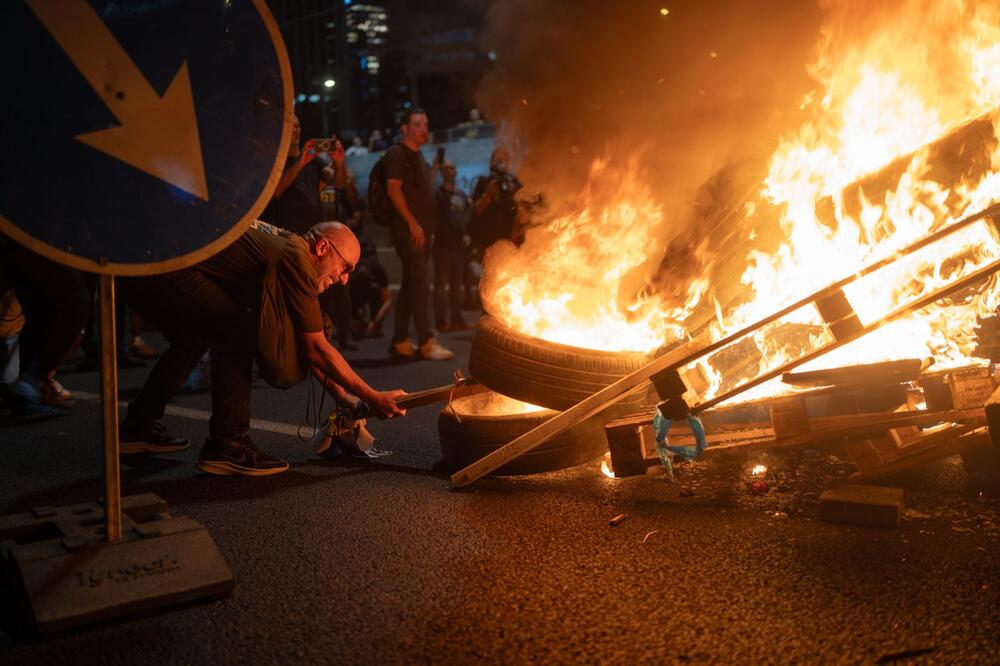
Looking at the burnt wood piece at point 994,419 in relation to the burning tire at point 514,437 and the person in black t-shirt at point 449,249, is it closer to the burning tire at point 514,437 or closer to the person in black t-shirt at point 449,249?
the burning tire at point 514,437

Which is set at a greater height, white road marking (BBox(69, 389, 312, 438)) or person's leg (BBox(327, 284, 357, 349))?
person's leg (BBox(327, 284, 357, 349))

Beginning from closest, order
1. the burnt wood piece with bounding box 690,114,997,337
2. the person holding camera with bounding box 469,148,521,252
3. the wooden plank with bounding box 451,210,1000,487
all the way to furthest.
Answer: the wooden plank with bounding box 451,210,1000,487, the burnt wood piece with bounding box 690,114,997,337, the person holding camera with bounding box 469,148,521,252

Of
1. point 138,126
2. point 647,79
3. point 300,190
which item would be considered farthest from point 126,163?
point 647,79

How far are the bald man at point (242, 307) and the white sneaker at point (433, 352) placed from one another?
430cm

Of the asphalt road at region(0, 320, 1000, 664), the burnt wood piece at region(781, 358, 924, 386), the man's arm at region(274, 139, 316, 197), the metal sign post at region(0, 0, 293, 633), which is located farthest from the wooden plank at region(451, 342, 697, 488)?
the man's arm at region(274, 139, 316, 197)

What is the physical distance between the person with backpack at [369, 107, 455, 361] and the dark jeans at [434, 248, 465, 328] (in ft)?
5.52

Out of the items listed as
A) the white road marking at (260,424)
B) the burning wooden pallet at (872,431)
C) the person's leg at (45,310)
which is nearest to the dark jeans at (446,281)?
the white road marking at (260,424)

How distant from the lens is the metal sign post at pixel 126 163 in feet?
9.18

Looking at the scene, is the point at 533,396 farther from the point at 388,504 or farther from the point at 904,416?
the point at 904,416

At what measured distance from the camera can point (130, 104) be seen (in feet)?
9.58

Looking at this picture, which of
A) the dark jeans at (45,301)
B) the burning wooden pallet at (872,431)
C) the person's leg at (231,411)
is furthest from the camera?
the dark jeans at (45,301)

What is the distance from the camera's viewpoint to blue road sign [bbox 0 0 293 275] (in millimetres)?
2783

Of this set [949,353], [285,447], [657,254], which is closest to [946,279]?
[949,353]

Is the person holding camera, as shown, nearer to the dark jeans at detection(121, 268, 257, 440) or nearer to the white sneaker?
the white sneaker
